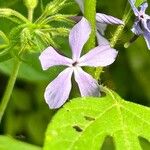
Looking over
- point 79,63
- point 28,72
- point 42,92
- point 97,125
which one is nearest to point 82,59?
point 79,63

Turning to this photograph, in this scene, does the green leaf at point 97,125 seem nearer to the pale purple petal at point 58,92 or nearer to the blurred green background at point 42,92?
the pale purple petal at point 58,92

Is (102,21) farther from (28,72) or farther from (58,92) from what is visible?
(28,72)

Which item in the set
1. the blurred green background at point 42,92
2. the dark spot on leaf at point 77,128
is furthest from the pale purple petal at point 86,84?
the blurred green background at point 42,92

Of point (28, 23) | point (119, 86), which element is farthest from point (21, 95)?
point (28, 23)

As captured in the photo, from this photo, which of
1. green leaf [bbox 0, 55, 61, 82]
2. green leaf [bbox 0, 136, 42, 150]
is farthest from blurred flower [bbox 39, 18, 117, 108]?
green leaf [bbox 0, 55, 61, 82]

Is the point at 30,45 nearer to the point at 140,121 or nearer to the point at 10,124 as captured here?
the point at 140,121

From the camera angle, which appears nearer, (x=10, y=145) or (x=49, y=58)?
(x=49, y=58)
